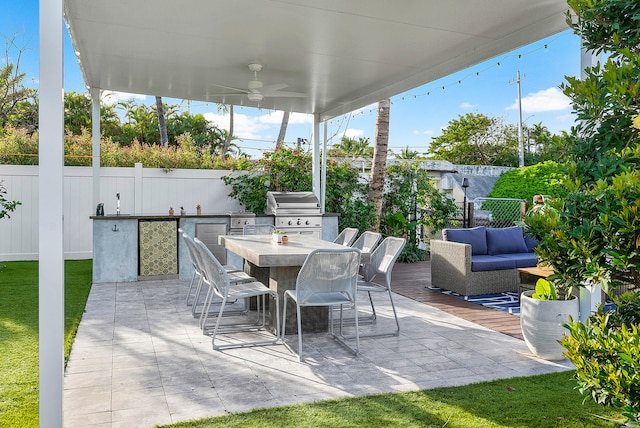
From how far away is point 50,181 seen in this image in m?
2.45

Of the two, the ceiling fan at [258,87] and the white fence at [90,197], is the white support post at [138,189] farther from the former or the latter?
the ceiling fan at [258,87]

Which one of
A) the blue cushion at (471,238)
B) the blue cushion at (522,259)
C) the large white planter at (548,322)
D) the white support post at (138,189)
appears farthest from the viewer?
the white support post at (138,189)

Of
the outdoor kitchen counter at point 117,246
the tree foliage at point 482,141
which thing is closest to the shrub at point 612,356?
the outdoor kitchen counter at point 117,246

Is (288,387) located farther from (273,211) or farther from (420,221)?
(420,221)

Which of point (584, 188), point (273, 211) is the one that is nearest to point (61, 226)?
point (584, 188)

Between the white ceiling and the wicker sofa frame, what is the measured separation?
215cm

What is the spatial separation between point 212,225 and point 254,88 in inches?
97.0

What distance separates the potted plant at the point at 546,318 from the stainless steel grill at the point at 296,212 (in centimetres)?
465

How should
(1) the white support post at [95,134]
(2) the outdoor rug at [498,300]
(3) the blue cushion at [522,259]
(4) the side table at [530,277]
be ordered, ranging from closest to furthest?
(4) the side table at [530,277] → (2) the outdoor rug at [498,300] → (3) the blue cushion at [522,259] → (1) the white support post at [95,134]

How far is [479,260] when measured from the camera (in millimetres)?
6402

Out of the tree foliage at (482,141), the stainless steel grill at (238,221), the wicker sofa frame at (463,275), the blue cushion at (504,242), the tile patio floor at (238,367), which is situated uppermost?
the tree foliage at (482,141)

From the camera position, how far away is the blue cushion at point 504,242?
22.7 ft

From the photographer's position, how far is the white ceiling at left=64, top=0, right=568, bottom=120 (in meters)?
4.01

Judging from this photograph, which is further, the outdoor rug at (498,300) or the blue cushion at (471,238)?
the blue cushion at (471,238)
